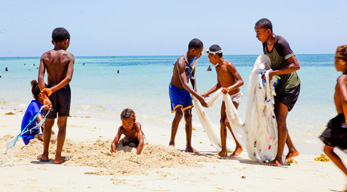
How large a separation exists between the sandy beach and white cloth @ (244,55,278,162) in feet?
0.69

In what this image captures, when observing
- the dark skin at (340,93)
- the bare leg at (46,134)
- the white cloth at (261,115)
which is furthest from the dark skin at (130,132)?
the dark skin at (340,93)

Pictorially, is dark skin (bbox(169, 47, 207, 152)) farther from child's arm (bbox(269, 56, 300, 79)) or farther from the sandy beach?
child's arm (bbox(269, 56, 300, 79))

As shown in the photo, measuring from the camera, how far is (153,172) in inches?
161

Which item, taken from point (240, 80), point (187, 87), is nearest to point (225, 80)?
point (240, 80)

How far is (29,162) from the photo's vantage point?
449 centimetres

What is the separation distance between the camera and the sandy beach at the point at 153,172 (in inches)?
139

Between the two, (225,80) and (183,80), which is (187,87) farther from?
(225,80)

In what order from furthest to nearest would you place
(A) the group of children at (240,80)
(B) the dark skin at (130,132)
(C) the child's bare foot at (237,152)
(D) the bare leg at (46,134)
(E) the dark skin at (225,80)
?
(C) the child's bare foot at (237,152) < (E) the dark skin at (225,80) < (B) the dark skin at (130,132) < (A) the group of children at (240,80) < (D) the bare leg at (46,134)

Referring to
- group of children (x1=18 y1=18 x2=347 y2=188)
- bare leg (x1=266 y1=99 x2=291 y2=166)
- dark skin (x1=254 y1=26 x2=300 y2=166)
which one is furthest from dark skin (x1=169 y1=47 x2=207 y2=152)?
bare leg (x1=266 y1=99 x2=291 y2=166)

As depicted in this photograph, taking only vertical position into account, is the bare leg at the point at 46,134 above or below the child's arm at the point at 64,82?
below

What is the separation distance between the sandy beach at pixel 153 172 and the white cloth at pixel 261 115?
21 centimetres

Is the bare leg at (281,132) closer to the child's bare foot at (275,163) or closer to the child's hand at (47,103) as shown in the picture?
the child's bare foot at (275,163)

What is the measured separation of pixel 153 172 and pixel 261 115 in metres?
1.68

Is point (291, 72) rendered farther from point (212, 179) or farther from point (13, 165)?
point (13, 165)
